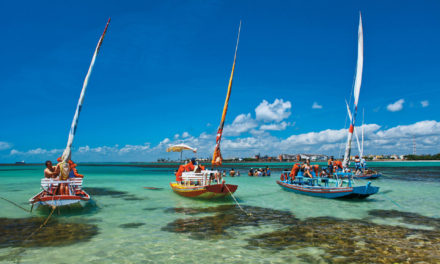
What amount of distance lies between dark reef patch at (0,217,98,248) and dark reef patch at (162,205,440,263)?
3.24m

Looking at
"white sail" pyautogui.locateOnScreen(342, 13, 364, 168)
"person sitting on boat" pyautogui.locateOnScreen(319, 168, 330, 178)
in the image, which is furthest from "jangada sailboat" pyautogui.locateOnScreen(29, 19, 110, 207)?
"person sitting on boat" pyautogui.locateOnScreen(319, 168, 330, 178)

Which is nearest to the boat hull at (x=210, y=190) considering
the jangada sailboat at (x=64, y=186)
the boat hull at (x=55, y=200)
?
the jangada sailboat at (x=64, y=186)


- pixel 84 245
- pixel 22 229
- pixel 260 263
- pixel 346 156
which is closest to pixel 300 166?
pixel 346 156

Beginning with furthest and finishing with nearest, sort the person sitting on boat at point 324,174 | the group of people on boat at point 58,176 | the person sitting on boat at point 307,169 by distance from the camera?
the person sitting on boat at point 324,174 < the person sitting on boat at point 307,169 < the group of people on boat at point 58,176

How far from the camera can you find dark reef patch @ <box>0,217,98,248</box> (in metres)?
9.02

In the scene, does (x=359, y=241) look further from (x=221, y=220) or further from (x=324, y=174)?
(x=324, y=174)

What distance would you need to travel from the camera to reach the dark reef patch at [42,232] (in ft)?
29.6

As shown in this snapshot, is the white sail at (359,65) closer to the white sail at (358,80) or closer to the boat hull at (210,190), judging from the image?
the white sail at (358,80)

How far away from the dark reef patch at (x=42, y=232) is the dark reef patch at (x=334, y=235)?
324 centimetres

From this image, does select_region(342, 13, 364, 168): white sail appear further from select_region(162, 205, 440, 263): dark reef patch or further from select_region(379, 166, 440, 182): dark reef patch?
select_region(379, 166, 440, 182): dark reef patch

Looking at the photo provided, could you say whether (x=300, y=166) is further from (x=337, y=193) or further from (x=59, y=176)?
(x=59, y=176)

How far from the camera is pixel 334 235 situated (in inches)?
391

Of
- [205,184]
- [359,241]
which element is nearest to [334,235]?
[359,241]

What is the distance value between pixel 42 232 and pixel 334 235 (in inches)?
442
